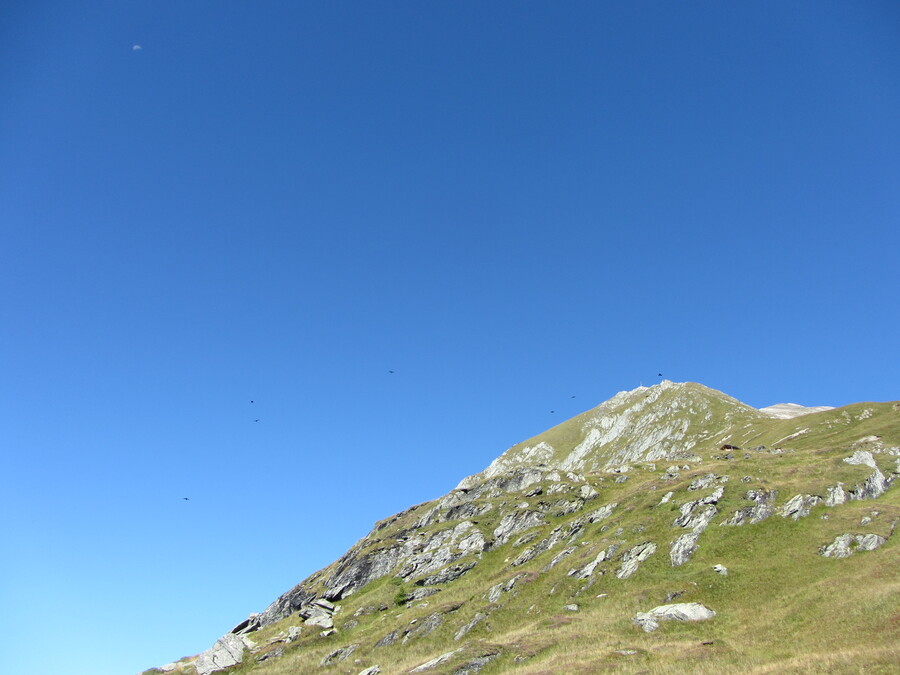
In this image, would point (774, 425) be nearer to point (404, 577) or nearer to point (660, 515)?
point (660, 515)

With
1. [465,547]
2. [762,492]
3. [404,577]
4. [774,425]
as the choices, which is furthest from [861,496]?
[774,425]

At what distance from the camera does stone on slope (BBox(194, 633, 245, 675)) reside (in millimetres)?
71125

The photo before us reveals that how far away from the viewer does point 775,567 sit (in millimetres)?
52250

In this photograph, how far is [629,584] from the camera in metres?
57.5

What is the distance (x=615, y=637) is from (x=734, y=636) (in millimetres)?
9490

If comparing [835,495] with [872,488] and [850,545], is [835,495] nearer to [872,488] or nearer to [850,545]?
[872,488]

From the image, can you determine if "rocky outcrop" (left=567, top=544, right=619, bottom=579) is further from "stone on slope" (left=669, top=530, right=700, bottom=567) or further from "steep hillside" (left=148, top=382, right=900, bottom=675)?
"stone on slope" (left=669, top=530, right=700, bottom=567)

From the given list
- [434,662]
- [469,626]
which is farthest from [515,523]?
[434,662]

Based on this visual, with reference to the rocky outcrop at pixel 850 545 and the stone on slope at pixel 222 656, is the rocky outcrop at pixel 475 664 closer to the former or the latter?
the rocky outcrop at pixel 850 545

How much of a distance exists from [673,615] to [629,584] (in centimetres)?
1128

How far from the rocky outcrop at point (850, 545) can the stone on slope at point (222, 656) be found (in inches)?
2942

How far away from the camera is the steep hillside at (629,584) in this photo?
3891cm

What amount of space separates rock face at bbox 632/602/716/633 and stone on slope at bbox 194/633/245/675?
56.7 m

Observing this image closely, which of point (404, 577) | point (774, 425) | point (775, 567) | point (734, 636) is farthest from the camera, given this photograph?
point (774, 425)
